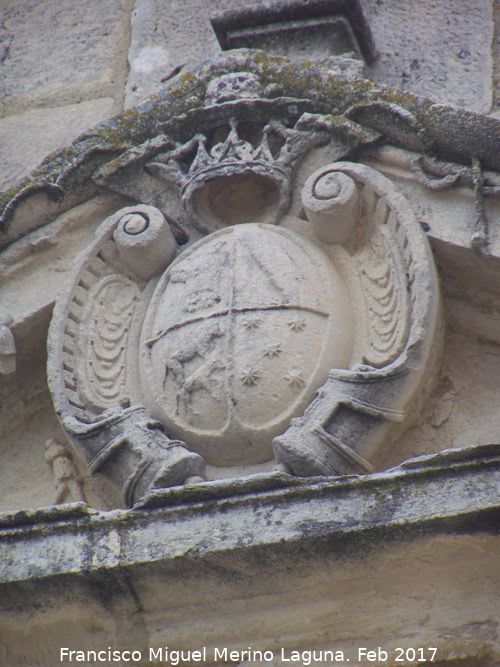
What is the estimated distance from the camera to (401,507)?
2020 millimetres

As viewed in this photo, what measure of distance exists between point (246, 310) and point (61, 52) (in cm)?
210

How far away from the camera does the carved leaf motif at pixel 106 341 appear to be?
2.63m

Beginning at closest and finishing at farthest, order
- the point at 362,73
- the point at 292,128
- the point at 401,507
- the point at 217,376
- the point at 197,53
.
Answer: the point at 401,507 → the point at 217,376 → the point at 292,128 → the point at 362,73 → the point at 197,53

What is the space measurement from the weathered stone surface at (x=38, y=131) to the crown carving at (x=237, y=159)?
82cm

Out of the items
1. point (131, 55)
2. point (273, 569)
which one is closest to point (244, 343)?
point (273, 569)

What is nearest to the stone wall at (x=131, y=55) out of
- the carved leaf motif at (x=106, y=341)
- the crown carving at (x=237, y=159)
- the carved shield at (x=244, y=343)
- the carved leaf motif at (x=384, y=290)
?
the crown carving at (x=237, y=159)

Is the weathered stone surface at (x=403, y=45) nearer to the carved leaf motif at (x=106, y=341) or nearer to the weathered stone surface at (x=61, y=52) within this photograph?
the weathered stone surface at (x=61, y=52)

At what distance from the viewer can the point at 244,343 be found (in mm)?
2451

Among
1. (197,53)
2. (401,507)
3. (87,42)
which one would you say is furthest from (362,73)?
(401,507)

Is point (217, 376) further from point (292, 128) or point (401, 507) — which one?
point (292, 128)

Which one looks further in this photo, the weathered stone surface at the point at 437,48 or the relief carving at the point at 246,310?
the weathered stone surface at the point at 437,48

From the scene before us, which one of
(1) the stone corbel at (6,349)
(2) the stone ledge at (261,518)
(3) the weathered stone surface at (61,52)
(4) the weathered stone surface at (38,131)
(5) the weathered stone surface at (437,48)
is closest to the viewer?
→ (2) the stone ledge at (261,518)

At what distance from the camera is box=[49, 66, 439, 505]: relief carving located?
234 cm

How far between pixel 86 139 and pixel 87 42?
1.14 meters
